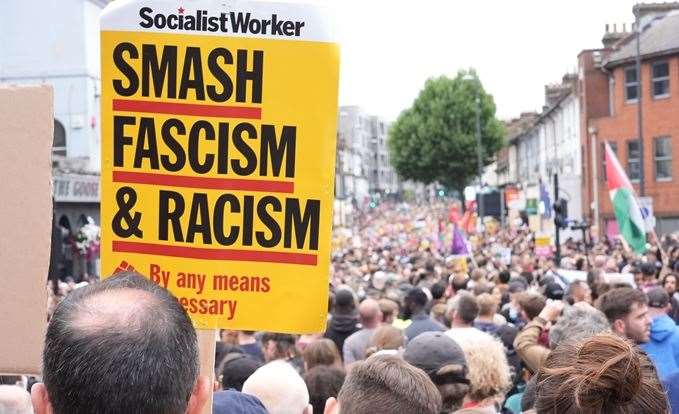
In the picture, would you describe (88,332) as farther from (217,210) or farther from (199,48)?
(199,48)

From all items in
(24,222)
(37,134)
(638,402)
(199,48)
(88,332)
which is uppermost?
(199,48)

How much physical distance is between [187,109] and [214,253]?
21.2 inches

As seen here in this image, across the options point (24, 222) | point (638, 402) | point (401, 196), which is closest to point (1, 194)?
point (24, 222)

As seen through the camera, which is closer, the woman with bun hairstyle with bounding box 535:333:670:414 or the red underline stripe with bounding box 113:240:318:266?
the woman with bun hairstyle with bounding box 535:333:670:414

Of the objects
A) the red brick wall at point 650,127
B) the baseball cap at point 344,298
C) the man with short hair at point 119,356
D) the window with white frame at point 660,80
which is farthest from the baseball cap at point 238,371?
the window with white frame at point 660,80

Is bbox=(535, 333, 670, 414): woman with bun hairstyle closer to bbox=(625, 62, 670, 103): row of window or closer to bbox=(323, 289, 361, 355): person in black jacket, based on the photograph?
bbox=(323, 289, 361, 355): person in black jacket

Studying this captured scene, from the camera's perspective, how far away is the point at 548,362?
10.2 ft

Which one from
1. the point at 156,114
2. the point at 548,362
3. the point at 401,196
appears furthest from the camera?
the point at 401,196

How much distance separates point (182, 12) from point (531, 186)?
52.5 m

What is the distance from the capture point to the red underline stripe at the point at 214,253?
152 inches

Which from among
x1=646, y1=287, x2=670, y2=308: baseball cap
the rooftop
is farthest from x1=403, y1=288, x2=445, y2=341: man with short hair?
the rooftop

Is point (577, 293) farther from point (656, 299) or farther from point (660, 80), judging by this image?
point (660, 80)

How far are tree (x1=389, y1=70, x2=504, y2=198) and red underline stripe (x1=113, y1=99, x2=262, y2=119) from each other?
231ft

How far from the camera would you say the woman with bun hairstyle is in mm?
2867
